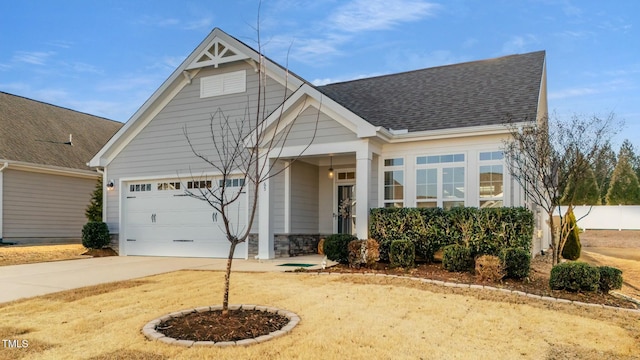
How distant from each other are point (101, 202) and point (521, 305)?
1409 centimetres

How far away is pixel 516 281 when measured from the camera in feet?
26.0

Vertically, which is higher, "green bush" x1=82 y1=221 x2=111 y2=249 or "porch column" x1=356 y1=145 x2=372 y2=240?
"porch column" x1=356 y1=145 x2=372 y2=240

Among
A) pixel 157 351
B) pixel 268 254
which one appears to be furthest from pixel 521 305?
pixel 268 254

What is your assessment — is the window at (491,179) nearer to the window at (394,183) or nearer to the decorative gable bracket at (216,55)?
the window at (394,183)

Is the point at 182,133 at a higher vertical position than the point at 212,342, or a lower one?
higher

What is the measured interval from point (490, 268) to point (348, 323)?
384 cm

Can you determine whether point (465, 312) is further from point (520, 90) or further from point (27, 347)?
point (520, 90)

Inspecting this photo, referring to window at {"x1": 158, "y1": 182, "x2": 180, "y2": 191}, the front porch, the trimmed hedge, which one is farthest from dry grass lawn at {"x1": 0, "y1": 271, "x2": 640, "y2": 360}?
window at {"x1": 158, "y1": 182, "x2": 180, "y2": 191}

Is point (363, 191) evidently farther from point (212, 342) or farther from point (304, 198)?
point (212, 342)

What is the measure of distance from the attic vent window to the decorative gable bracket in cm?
40

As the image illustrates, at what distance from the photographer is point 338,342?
439 centimetres

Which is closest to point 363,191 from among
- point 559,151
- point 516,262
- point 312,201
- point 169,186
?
point 312,201

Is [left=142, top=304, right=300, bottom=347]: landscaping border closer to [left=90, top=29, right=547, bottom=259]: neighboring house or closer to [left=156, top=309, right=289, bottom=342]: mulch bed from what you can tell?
[left=156, top=309, right=289, bottom=342]: mulch bed

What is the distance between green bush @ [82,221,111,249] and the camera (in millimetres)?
13305
